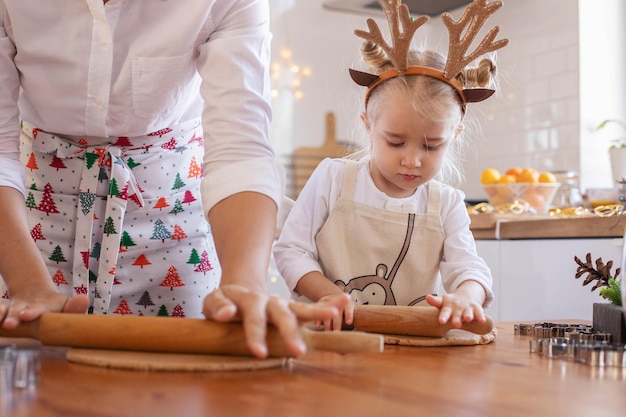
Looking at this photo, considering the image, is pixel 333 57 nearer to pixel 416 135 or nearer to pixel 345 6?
pixel 345 6

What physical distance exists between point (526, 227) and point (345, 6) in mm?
2239

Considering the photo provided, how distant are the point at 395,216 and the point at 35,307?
2.39 ft

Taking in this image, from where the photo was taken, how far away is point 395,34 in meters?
1.29

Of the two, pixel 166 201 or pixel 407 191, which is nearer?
pixel 166 201

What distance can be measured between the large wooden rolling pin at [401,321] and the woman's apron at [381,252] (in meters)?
0.38

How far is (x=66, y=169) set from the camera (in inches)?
50.9

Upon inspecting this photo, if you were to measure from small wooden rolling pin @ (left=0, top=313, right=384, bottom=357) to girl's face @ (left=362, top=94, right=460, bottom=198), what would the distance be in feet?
2.27

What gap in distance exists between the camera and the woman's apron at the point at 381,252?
54.2 inches

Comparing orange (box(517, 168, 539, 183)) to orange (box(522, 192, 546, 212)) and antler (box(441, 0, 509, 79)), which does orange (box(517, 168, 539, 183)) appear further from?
antler (box(441, 0, 509, 79))

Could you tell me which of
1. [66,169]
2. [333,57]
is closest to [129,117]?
[66,169]

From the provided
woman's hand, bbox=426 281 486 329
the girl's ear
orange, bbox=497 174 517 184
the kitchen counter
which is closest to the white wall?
orange, bbox=497 174 517 184

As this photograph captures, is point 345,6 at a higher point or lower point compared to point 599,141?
Result: higher

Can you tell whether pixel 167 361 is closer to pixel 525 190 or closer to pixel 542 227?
pixel 542 227

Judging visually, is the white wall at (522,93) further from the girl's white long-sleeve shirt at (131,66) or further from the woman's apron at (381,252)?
the girl's white long-sleeve shirt at (131,66)
